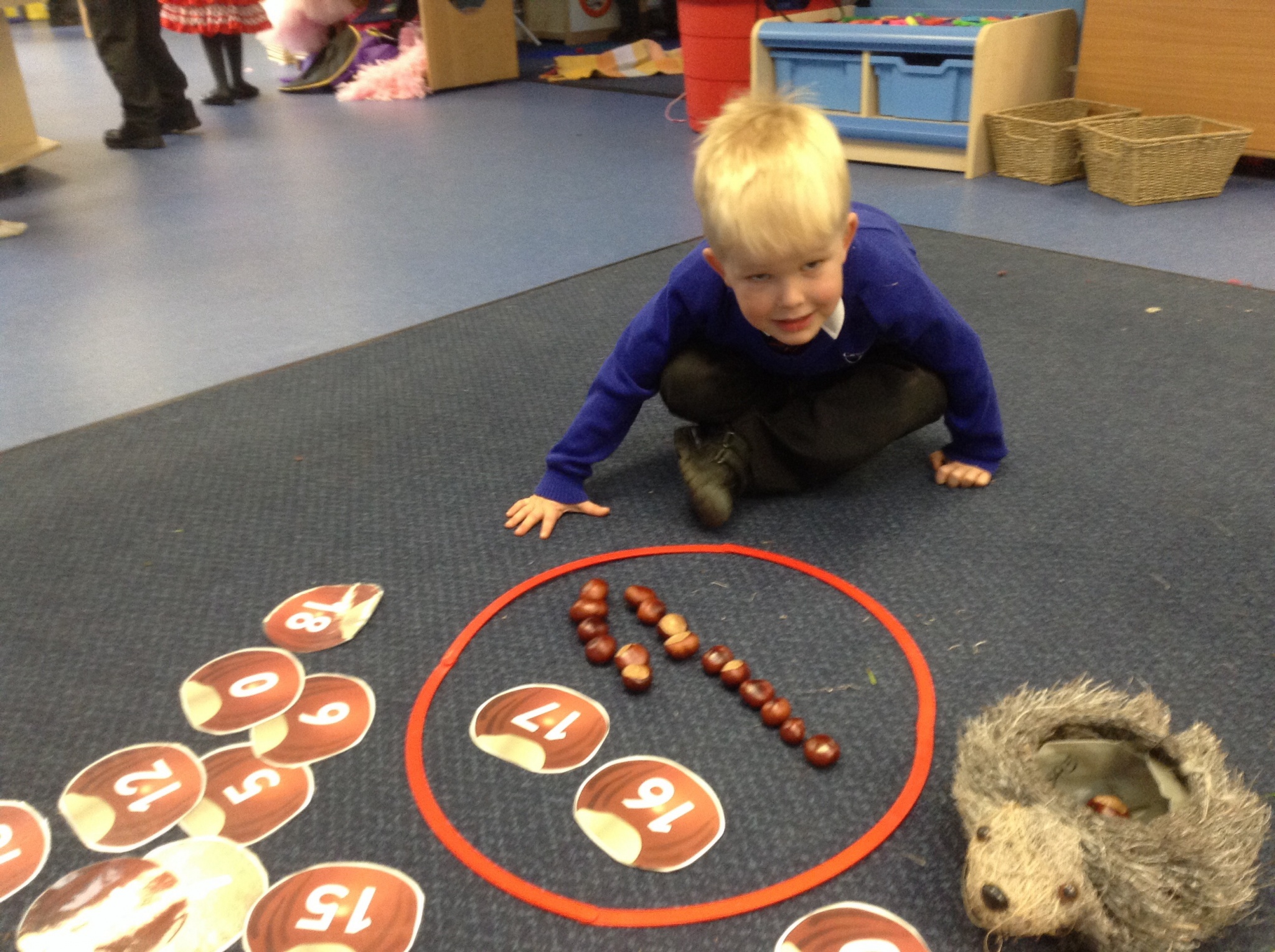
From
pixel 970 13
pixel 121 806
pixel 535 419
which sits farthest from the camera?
pixel 970 13

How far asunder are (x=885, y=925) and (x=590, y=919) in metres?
0.20

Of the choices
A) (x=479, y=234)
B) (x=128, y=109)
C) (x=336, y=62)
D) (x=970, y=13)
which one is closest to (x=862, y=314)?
(x=479, y=234)

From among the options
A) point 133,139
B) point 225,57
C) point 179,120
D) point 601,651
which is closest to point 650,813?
point 601,651

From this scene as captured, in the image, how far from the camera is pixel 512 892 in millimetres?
707

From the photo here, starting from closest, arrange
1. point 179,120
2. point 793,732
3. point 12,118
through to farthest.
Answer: point 793,732, point 12,118, point 179,120

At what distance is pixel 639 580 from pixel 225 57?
3.41 metres

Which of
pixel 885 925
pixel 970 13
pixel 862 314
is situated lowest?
pixel 885 925

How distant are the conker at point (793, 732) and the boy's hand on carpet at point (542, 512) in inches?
14.9

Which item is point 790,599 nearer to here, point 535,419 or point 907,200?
point 535,419

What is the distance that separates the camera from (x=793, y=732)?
816 millimetres

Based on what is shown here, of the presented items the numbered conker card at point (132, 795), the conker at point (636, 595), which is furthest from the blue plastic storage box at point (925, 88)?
the numbered conker card at point (132, 795)

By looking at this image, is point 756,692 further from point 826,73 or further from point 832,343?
point 826,73

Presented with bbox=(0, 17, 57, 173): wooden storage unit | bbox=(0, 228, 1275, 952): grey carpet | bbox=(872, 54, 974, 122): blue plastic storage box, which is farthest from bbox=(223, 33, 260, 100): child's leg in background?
bbox=(0, 228, 1275, 952): grey carpet

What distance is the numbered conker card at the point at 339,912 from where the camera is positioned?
679mm
